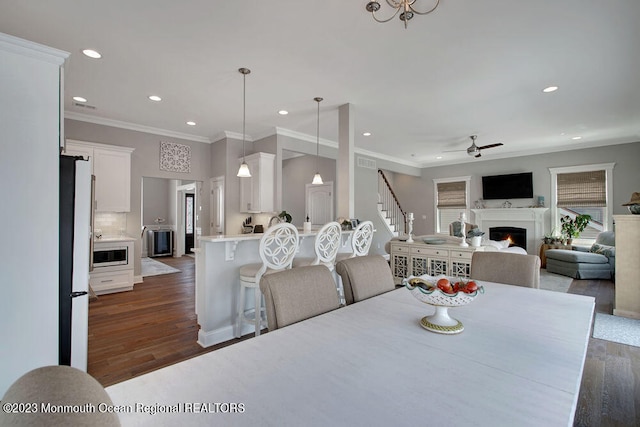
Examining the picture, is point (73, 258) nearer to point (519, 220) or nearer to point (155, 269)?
point (155, 269)

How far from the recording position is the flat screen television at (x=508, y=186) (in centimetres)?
754

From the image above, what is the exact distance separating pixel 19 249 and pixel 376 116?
4453 mm

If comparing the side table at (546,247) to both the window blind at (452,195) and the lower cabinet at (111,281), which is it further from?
the lower cabinet at (111,281)

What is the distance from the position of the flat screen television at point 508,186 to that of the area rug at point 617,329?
444cm

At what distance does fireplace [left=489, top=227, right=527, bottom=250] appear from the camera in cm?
765

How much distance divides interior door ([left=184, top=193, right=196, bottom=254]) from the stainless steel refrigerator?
7451 mm

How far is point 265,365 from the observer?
3.18 feet

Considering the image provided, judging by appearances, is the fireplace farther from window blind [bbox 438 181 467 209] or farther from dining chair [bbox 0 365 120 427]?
dining chair [bbox 0 365 120 427]

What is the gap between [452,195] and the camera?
A: 9.02m

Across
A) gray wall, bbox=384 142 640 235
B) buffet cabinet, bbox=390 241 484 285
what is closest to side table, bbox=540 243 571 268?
gray wall, bbox=384 142 640 235

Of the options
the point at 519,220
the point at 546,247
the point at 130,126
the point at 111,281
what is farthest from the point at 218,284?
the point at 519,220

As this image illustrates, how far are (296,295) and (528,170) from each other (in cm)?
832

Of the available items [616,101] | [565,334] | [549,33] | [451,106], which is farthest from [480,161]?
[565,334]

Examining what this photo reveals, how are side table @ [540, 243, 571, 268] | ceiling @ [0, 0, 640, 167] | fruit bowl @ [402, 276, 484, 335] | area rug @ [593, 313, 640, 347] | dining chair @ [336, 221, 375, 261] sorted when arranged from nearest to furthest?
fruit bowl @ [402, 276, 484, 335] < ceiling @ [0, 0, 640, 167] < area rug @ [593, 313, 640, 347] < dining chair @ [336, 221, 375, 261] < side table @ [540, 243, 571, 268]
